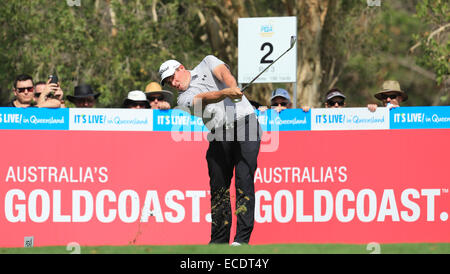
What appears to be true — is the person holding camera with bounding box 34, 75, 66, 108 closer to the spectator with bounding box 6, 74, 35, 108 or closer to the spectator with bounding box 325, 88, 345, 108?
the spectator with bounding box 6, 74, 35, 108

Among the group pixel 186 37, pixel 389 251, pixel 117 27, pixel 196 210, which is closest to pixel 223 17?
pixel 186 37

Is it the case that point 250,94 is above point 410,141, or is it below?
above

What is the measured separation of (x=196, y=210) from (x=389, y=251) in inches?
159

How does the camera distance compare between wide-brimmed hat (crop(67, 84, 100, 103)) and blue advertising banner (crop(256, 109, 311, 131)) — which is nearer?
blue advertising banner (crop(256, 109, 311, 131))

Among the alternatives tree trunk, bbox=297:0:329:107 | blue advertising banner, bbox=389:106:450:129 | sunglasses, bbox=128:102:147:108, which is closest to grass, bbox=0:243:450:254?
blue advertising banner, bbox=389:106:450:129

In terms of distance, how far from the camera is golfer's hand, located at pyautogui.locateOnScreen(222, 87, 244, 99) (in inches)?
368

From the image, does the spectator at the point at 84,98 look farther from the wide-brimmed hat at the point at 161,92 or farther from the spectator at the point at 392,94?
the spectator at the point at 392,94

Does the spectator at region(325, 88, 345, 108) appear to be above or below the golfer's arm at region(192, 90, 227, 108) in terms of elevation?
above

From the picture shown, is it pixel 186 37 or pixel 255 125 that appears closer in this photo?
pixel 255 125

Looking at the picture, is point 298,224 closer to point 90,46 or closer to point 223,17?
point 90,46

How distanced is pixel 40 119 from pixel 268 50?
11.3 feet

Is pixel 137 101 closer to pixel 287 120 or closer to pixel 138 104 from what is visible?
pixel 138 104

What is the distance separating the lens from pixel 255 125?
1007cm

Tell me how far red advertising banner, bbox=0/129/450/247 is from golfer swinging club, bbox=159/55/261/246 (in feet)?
4.30
